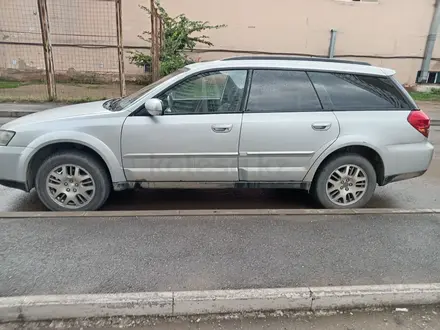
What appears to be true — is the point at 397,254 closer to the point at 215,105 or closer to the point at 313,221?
the point at 313,221

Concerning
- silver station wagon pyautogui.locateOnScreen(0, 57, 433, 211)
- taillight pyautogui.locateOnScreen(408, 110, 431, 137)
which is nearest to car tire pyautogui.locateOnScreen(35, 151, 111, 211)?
silver station wagon pyautogui.locateOnScreen(0, 57, 433, 211)

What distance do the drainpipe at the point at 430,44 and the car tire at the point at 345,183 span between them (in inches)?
670

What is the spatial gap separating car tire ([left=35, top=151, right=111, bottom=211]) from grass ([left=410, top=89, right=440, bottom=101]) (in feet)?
53.0

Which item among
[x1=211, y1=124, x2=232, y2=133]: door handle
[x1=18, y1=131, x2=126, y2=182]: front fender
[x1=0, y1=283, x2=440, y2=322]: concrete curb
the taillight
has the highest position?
the taillight

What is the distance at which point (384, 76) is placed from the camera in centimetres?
386

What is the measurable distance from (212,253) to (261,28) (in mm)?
15431

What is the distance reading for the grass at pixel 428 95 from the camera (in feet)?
52.2

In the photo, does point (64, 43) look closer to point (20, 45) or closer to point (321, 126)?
point (20, 45)

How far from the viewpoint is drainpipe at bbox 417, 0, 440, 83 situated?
1650 centimetres

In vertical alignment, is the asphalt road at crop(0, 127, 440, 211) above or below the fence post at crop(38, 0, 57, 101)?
below

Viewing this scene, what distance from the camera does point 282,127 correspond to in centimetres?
358

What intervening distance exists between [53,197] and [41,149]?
1.76ft

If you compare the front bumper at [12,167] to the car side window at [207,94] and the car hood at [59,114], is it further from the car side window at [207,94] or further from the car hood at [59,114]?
the car side window at [207,94]

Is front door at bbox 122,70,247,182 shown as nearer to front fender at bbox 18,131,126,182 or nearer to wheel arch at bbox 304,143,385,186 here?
front fender at bbox 18,131,126,182
